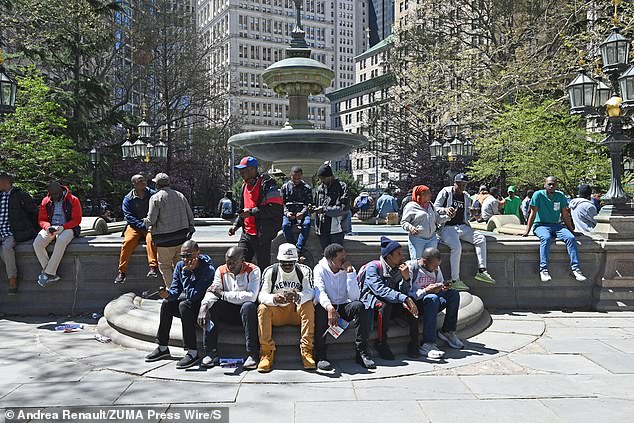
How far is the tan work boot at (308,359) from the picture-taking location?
19.9ft

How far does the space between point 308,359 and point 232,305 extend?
3.67 feet

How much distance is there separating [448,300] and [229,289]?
274 cm

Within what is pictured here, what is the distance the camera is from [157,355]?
6.43 m

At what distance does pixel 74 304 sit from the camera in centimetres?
914

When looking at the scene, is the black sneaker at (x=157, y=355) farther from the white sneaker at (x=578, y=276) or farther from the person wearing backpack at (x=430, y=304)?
the white sneaker at (x=578, y=276)

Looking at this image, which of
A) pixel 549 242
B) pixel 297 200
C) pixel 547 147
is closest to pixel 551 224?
pixel 549 242

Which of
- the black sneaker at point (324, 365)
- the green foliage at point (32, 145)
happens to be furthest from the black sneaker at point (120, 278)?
the green foliage at point (32, 145)

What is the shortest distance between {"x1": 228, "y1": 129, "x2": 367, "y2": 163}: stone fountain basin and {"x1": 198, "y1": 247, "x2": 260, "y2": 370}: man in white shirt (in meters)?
6.12

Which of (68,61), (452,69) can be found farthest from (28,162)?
(452,69)

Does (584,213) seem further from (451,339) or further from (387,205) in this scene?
(387,205)

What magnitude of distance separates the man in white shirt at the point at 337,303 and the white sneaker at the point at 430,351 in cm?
77

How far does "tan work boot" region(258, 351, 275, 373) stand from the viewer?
6.02 meters

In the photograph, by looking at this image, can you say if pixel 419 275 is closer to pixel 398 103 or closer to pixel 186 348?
pixel 186 348

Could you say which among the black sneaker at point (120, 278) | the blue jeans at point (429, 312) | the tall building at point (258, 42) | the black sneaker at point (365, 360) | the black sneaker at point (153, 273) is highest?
the tall building at point (258, 42)
